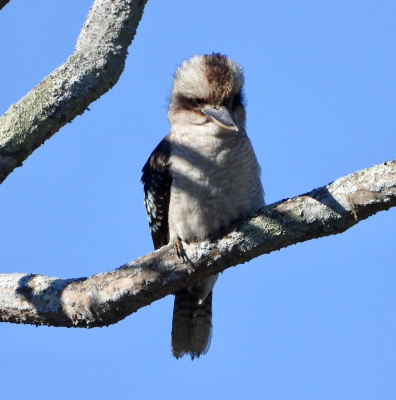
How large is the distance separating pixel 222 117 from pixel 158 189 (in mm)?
575

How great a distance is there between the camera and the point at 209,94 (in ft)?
13.3

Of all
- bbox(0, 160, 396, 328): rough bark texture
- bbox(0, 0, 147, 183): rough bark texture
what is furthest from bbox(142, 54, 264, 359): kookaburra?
bbox(0, 0, 147, 183): rough bark texture

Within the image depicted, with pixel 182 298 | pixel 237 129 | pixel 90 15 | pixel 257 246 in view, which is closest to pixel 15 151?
pixel 90 15

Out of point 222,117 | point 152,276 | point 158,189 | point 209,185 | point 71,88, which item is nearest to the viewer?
point 71,88

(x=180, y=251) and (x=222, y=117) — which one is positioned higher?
(x=222, y=117)

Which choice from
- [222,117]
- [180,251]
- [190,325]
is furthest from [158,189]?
[190,325]

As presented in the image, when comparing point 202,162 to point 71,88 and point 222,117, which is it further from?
point 71,88

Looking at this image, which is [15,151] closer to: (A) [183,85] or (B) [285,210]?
(B) [285,210]

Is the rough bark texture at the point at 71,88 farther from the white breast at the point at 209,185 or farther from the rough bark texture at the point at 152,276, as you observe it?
the white breast at the point at 209,185

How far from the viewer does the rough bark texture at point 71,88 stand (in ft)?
9.27

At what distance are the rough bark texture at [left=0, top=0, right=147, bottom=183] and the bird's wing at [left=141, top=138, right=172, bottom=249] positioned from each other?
1.06 m

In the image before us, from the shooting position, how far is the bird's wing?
3.96 meters

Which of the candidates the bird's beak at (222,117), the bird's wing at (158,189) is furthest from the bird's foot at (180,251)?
the bird's beak at (222,117)

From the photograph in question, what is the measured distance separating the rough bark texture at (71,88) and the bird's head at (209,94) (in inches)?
40.4
